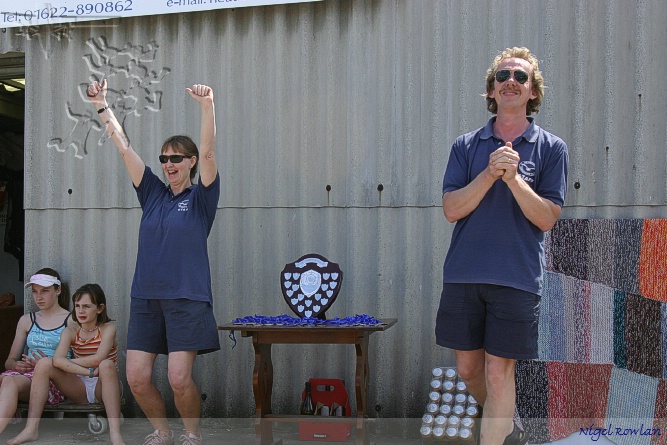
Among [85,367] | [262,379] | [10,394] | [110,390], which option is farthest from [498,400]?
[10,394]

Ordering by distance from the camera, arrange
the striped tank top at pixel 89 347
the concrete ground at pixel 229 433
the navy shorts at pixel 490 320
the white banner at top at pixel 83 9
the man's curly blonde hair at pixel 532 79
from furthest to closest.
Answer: the white banner at top at pixel 83 9, the striped tank top at pixel 89 347, the concrete ground at pixel 229 433, the man's curly blonde hair at pixel 532 79, the navy shorts at pixel 490 320

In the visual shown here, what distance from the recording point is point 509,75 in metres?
3.51

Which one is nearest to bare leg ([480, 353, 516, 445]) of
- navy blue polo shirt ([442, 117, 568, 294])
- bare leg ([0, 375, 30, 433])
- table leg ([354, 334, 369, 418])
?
navy blue polo shirt ([442, 117, 568, 294])

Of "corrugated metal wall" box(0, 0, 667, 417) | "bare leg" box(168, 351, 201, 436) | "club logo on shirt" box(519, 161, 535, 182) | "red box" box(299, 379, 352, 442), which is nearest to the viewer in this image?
"club logo on shirt" box(519, 161, 535, 182)

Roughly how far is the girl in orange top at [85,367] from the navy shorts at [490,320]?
240cm

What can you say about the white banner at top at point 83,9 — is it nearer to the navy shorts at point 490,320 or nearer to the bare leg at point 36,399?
the bare leg at point 36,399

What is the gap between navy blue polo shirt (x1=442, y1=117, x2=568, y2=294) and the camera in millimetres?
3400

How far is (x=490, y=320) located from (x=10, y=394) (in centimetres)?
325

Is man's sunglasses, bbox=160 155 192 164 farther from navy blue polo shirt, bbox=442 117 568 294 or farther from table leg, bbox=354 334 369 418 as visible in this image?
navy blue polo shirt, bbox=442 117 568 294

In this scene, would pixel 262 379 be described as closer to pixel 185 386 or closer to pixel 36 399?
pixel 185 386

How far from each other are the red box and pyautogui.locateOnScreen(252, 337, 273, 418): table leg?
0.81 ft

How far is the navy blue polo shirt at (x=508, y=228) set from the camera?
340 centimetres

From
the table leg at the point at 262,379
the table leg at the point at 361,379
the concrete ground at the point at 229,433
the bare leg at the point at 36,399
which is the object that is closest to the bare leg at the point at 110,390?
the concrete ground at the point at 229,433

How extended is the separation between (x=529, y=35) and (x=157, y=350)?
2.91 meters
